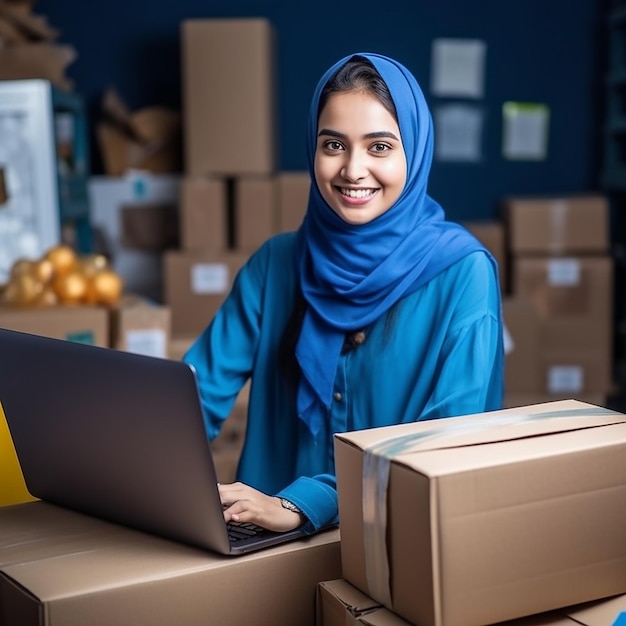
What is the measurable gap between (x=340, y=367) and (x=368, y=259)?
17cm

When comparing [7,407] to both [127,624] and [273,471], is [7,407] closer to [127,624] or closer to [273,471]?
[127,624]

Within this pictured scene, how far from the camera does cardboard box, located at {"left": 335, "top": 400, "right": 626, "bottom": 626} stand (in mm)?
961

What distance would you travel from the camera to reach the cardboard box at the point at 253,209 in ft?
13.7

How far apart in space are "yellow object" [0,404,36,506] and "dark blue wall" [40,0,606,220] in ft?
11.3

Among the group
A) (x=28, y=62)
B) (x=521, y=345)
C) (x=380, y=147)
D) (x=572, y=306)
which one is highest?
(x=28, y=62)

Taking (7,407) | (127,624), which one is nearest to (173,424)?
(127,624)

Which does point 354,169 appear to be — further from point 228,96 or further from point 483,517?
point 228,96

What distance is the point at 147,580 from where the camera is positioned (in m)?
1.03

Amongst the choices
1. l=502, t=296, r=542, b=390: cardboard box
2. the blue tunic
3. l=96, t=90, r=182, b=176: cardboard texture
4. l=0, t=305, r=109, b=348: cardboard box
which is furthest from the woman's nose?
l=96, t=90, r=182, b=176: cardboard texture

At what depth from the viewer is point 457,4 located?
4.65 metres

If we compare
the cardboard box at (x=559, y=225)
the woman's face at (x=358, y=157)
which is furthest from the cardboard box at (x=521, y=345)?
the woman's face at (x=358, y=157)

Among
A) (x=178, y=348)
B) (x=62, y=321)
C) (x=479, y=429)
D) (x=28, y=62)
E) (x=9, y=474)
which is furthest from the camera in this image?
(x=28, y=62)

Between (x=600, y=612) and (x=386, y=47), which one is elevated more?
(x=386, y=47)

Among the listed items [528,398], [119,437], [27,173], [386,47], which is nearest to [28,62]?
[27,173]
